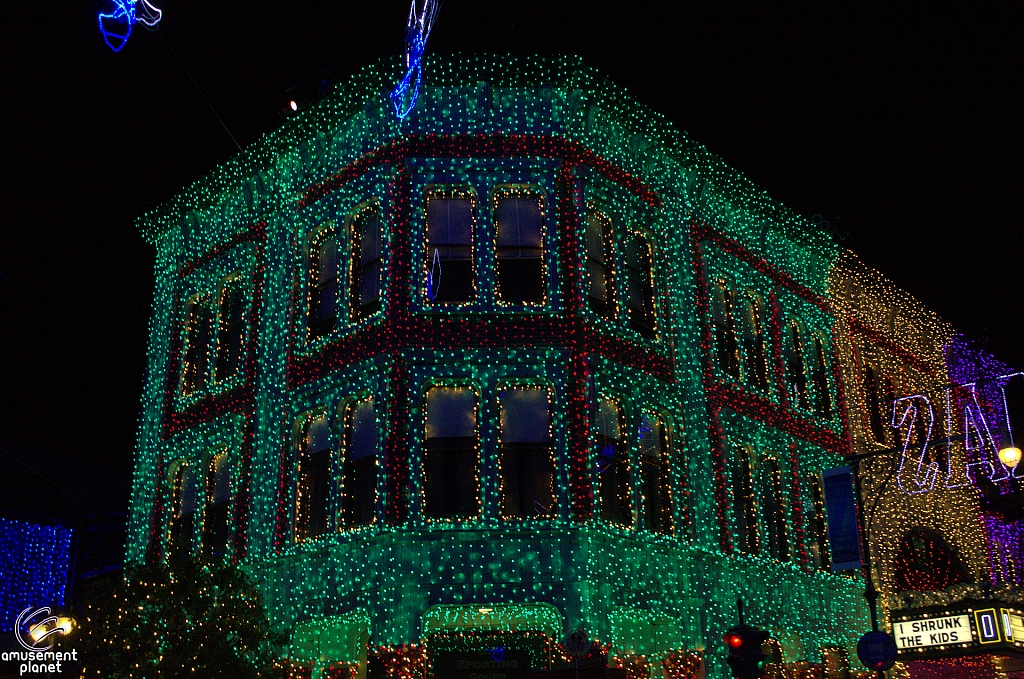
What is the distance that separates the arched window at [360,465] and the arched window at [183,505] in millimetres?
5163

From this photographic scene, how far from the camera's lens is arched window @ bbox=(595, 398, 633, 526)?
55.3ft

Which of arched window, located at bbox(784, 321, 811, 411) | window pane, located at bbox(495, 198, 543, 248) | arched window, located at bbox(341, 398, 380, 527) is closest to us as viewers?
arched window, located at bbox(341, 398, 380, 527)

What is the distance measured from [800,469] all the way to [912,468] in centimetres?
579

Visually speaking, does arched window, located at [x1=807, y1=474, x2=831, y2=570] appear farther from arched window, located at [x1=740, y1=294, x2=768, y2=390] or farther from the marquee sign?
arched window, located at [x1=740, y1=294, x2=768, y2=390]

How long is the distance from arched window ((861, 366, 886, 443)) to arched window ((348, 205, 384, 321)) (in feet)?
44.5

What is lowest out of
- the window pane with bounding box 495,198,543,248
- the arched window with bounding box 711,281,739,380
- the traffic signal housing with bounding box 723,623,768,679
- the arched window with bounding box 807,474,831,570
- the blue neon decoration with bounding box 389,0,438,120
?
the traffic signal housing with bounding box 723,623,768,679

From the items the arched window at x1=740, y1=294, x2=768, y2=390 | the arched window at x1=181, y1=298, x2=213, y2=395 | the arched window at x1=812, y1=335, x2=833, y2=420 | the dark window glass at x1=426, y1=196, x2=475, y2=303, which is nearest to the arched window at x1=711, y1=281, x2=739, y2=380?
the arched window at x1=740, y1=294, x2=768, y2=390

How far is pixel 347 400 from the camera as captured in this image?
18.1 meters

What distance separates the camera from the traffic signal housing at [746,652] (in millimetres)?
12234

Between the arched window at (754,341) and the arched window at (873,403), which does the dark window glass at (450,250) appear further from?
the arched window at (873,403)

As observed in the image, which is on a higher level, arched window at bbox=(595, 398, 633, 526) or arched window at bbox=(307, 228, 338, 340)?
arched window at bbox=(307, 228, 338, 340)

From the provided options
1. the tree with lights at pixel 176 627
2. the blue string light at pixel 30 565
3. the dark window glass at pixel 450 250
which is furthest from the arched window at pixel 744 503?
the blue string light at pixel 30 565

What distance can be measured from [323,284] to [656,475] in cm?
766

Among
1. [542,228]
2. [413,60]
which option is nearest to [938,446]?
[542,228]
